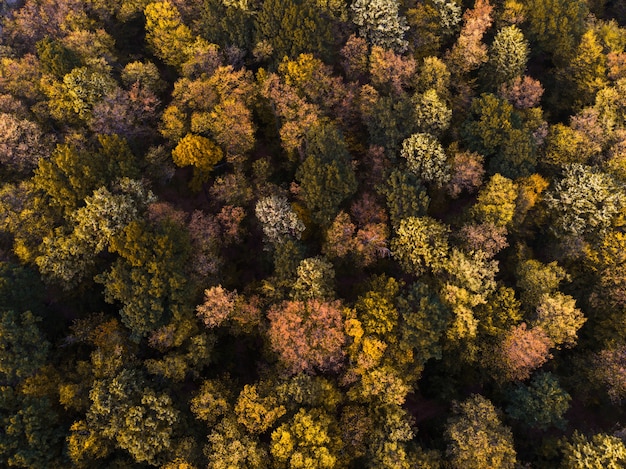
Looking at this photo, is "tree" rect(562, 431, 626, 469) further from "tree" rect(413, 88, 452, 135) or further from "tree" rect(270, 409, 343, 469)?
"tree" rect(413, 88, 452, 135)

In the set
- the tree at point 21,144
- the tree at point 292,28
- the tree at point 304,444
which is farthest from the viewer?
the tree at point 292,28

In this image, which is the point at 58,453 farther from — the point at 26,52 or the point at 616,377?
the point at 616,377

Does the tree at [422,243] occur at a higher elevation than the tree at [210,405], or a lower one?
higher

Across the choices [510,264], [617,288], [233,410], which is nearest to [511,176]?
[510,264]

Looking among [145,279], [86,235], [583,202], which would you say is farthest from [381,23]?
[86,235]

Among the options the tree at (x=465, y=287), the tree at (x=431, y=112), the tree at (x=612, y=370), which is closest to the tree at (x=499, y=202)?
the tree at (x=465, y=287)

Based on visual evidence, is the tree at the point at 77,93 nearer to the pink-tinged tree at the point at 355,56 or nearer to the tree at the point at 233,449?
the pink-tinged tree at the point at 355,56
